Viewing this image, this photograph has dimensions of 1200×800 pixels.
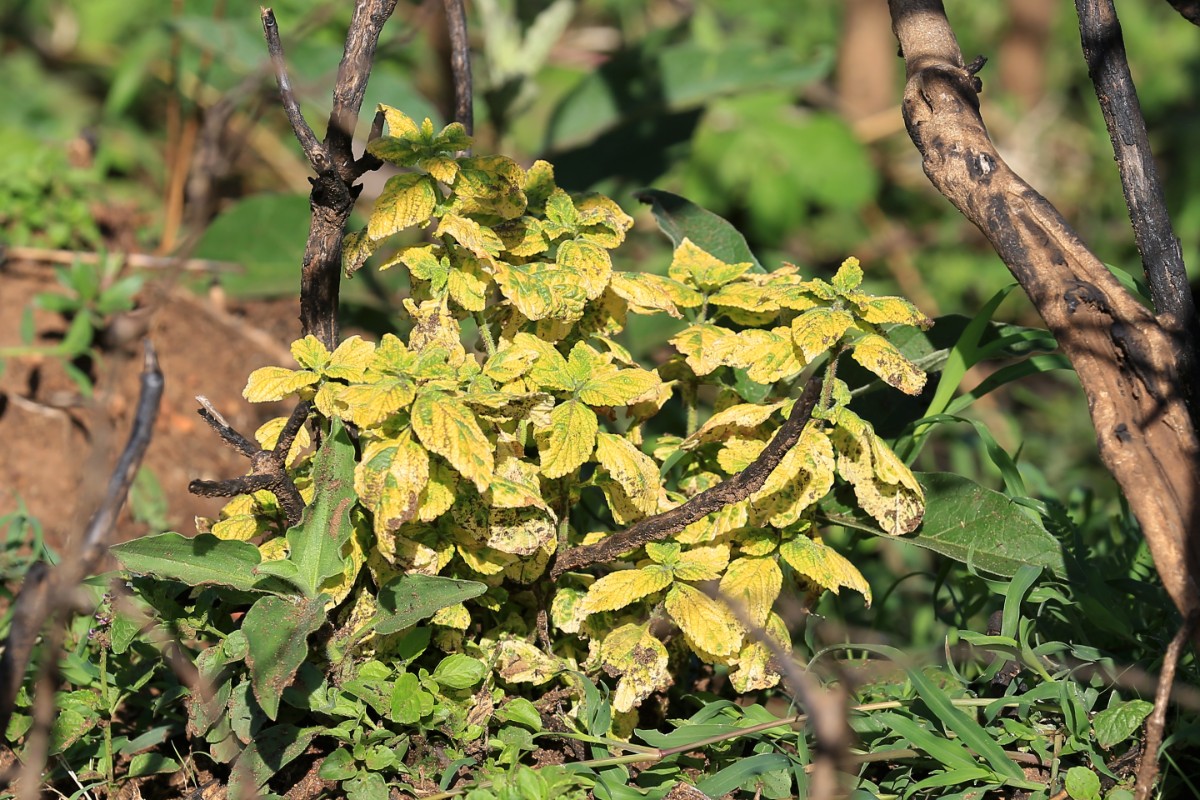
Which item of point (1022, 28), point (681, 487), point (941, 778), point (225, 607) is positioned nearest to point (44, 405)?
point (225, 607)

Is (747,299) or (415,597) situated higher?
(747,299)

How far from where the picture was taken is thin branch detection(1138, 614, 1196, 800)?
1.25m

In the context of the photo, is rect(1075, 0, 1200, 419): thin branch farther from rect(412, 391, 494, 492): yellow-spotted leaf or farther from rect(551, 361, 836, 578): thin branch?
rect(412, 391, 494, 492): yellow-spotted leaf

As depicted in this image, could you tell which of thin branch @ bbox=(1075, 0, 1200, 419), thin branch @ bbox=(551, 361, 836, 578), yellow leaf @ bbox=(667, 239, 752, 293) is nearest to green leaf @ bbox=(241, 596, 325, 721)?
thin branch @ bbox=(551, 361, 836, 578)

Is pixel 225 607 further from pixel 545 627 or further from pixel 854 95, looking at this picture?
pixel 854 95

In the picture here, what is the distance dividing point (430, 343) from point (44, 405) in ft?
4.86

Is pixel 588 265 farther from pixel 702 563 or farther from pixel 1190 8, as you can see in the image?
pixel 1190 8

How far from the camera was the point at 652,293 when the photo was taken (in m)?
1.59

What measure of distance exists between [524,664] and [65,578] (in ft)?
2.14

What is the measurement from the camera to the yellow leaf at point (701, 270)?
1.68m

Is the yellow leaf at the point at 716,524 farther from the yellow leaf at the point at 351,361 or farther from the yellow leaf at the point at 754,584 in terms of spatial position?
the yellow leaf at the point at 351,361

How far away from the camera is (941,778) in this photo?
144 cm

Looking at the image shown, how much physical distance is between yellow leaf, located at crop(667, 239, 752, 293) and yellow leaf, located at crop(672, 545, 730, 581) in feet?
1.29

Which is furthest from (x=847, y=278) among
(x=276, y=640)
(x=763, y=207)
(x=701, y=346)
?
(x=763, y=207)
